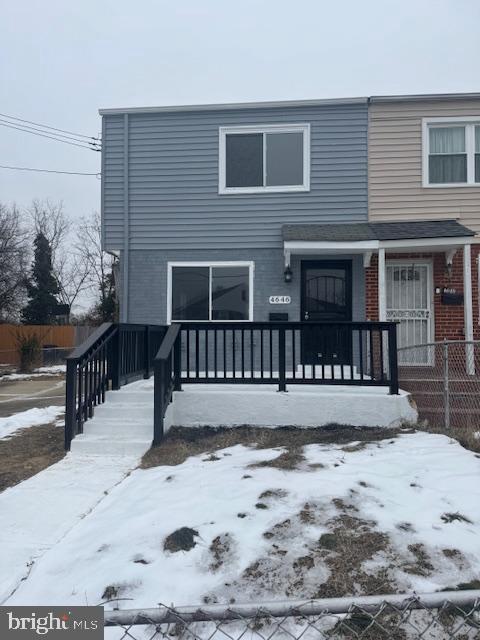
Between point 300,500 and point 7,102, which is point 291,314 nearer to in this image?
point 300,500

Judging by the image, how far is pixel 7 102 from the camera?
21.3 metres

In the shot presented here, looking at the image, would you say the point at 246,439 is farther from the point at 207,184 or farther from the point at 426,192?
the point at 426,192

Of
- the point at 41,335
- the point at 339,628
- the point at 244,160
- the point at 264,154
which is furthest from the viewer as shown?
the point at 41,335

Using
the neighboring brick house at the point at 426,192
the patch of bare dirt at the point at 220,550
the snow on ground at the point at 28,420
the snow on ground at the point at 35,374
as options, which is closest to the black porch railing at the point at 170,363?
the snow on ground at the point at 28,420

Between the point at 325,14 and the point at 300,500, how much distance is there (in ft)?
60.1

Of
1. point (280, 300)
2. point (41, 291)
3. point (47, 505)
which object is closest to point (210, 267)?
point (280, 300)

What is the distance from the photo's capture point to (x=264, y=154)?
30.2 feet

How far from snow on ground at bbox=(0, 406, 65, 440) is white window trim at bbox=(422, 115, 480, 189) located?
316 inches

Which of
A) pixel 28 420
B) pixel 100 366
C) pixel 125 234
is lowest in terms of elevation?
pixel 28 420

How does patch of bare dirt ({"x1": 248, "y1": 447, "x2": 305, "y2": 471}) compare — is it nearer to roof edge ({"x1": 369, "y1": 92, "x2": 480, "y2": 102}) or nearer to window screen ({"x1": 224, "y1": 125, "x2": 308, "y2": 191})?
window screen ({"x1": 224, "y1": 125, "x2": 308, "y2": 191})

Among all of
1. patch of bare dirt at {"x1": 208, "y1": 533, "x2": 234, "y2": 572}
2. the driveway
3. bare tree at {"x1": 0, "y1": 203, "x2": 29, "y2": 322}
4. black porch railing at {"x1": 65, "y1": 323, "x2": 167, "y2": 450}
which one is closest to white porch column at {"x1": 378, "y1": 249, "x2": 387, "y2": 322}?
black porch railing at {"x1": 65, "y1": 323, "x2": 167, "y2": 450}

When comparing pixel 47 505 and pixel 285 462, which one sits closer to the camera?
pixel 47 505

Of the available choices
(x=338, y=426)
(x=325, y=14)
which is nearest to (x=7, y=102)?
(x=325, y=14)

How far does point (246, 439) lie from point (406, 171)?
249 inches
